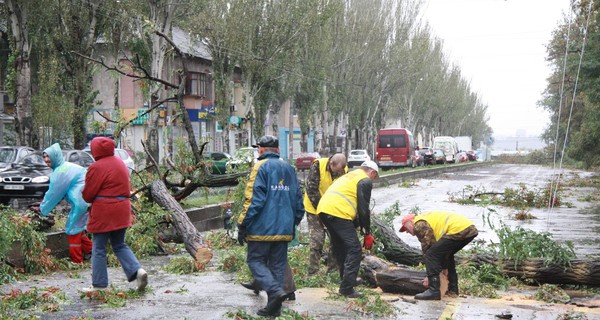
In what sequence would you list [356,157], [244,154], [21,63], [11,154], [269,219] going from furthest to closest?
[356,157], [21,63], [11,154], [244,154], [269,219]

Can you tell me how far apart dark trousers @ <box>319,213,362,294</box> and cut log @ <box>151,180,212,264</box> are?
2251mm

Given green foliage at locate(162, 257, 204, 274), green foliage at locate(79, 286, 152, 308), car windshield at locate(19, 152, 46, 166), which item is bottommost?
green foliage at locate(162, 257, 204, 274)

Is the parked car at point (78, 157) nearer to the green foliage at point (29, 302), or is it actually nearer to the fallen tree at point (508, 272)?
the fallen tree at point (508, 272)

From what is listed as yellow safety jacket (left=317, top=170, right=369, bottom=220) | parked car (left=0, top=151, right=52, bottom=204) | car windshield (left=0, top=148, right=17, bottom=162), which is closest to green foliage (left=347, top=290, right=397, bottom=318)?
yellow safety jacket (left=317, top=170, right=369, bottom=220)

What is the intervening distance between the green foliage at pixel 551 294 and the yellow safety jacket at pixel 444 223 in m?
1.03

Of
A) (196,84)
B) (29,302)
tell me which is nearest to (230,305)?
(29,302)

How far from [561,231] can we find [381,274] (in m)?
8.57

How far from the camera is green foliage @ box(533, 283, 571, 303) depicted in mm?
→ 7770

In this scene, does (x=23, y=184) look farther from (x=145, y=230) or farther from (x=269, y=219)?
(x=269, y=219)

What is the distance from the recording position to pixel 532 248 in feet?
29.3

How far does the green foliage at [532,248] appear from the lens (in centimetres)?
861

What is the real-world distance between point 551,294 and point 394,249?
2452 millimetres

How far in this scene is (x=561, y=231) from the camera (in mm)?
15617

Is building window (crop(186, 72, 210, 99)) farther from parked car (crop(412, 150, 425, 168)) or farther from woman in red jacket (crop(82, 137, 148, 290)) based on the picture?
woman in red jacket (crop(82, 137, 148, 290))
